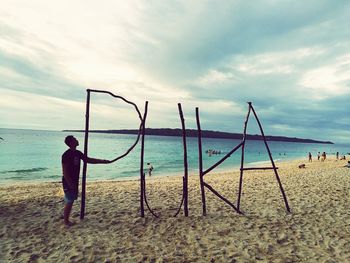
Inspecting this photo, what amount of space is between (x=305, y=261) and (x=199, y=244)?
2282mm

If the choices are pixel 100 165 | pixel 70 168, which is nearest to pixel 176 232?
pixel 70 168

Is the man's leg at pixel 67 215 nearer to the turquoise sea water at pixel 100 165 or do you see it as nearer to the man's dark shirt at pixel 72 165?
the man's dark shirt at pixel 72 165

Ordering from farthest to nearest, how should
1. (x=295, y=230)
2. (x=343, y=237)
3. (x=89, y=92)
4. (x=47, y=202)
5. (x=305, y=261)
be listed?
(x=47, y=202)
(x=89, y=92)
(x=295, y=230)
(x=343, y=237)
(x=305, y=261)

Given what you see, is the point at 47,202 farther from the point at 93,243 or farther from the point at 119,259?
the point at 119,259

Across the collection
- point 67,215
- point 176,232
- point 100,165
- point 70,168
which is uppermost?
point 70,168

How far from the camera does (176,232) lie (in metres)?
7.37

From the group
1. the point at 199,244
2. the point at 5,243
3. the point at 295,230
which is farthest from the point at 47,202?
the point at 295,230

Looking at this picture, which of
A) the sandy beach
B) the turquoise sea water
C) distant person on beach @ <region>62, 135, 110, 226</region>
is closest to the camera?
the sandy beach

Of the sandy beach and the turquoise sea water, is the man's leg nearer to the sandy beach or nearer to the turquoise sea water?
the sandy beach

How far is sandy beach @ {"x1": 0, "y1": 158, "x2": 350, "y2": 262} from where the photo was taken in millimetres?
6012

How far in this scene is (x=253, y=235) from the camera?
7180mm

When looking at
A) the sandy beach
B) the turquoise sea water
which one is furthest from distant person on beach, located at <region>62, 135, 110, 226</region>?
the turquoise sea water

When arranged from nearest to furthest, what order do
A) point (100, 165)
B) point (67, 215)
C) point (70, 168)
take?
point (70, 168) → point (67, 215) → point (100, 165)

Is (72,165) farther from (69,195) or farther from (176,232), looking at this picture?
(176,232)
